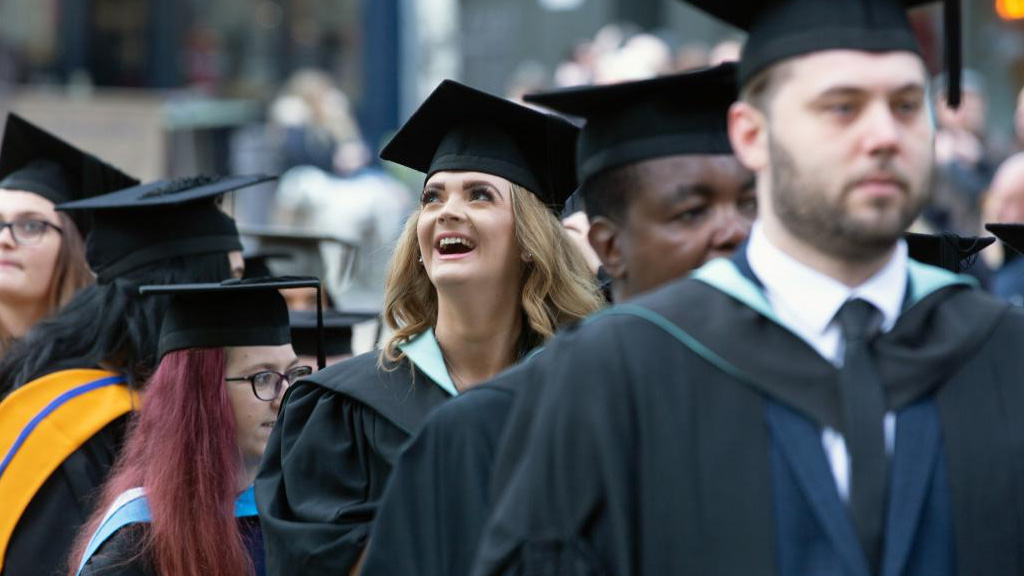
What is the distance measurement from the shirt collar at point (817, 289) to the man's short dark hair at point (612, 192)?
3.16 feet

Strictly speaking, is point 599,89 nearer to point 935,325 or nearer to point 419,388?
point 419,388

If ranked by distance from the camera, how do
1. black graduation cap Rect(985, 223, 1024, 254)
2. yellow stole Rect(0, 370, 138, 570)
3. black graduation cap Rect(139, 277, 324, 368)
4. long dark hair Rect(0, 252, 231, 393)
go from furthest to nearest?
long dark hair Rect(0, 252, 231, 393), yellow stole Rect(0, 370, 138, 570), black graduation cap Rect(139, 277, 324, 368), black graduation cap Rect(985, 223, 1024, 254)

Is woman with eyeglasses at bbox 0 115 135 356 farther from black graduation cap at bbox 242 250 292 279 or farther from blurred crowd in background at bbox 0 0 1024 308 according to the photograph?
blurred crowd in background at bbox 0 0 1024 308

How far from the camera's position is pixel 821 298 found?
2.53 meters

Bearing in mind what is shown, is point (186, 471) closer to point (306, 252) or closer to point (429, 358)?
point (429, 358)

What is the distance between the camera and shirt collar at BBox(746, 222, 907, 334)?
99.3 inches

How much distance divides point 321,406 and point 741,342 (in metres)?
1.84

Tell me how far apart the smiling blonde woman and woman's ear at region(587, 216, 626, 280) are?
636mm

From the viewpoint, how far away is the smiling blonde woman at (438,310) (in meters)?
4.07

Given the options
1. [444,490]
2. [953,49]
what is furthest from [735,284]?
[953,49]

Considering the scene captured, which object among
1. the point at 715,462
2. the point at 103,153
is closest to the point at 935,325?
the point at 715,462

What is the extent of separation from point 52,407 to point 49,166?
1425mm

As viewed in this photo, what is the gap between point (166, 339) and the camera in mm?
4793

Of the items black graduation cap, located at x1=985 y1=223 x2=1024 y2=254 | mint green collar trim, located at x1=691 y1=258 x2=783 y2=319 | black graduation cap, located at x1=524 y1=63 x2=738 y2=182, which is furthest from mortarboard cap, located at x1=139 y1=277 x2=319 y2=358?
mint green collar trim, located at x1=691 y1=258 x2=783 y2=319
